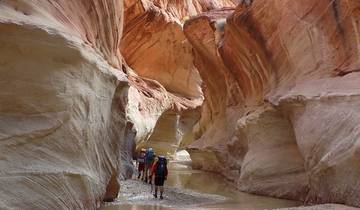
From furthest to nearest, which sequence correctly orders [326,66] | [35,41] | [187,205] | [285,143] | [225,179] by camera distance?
[225,179], [285,143], [326,66], [187,205], [35,41]

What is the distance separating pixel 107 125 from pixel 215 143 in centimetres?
1187

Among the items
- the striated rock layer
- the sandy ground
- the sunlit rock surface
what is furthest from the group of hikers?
the sunlit rock surface

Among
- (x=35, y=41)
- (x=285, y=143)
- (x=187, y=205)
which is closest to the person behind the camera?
(x=35, y=41)

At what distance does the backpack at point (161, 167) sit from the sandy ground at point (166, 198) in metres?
0.58

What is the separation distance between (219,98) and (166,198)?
12.1m

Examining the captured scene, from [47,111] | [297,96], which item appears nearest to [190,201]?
[297,96]

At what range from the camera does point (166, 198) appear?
36.0 ft

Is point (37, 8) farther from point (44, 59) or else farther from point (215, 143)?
point (215, 143)

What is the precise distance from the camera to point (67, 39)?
7.13 metres

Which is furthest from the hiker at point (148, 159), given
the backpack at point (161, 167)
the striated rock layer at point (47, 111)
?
the striated rock layer at point (47, 111)

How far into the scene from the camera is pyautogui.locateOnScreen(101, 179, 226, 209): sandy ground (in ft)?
32.5

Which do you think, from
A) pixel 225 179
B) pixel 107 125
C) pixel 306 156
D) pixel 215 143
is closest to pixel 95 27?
pixel 107 125

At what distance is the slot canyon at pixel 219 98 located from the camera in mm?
6645

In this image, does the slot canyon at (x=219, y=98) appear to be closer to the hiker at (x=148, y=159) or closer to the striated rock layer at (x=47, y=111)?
the striated rock layer at (x=47, y=111)
